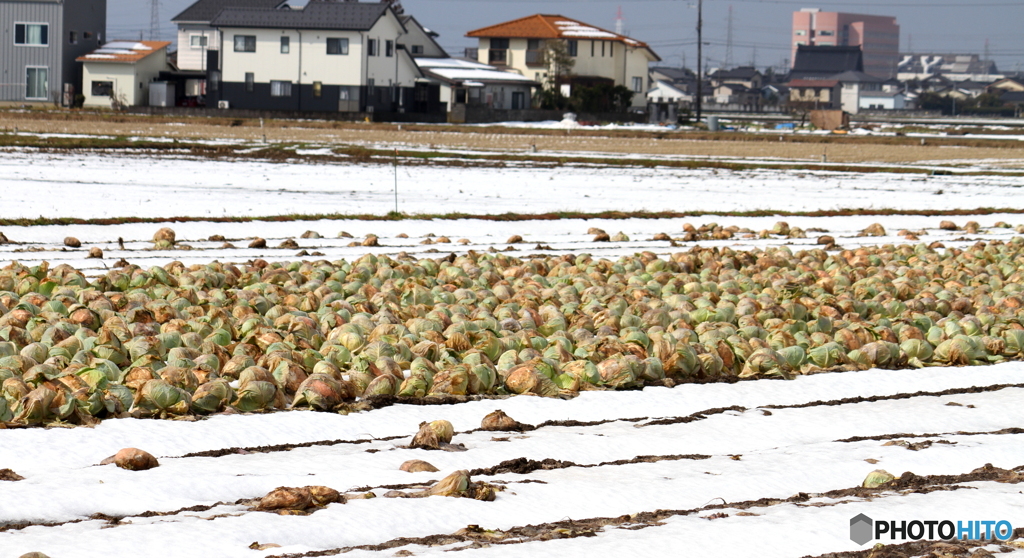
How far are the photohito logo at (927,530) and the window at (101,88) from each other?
58.1 meters

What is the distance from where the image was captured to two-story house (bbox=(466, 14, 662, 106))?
238 ft

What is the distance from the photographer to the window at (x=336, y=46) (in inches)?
2178

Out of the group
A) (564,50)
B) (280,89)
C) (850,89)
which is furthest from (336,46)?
(850,89)

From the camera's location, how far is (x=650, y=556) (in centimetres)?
339

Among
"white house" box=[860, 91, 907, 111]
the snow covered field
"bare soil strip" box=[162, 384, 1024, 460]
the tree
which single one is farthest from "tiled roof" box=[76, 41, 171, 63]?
"white house" box=[860, 91, 907, 111]

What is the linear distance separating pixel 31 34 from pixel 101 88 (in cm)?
406

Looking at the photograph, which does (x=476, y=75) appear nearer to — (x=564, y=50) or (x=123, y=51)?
(x=564, y=50)

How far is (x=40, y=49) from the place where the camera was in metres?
Result: 55.2

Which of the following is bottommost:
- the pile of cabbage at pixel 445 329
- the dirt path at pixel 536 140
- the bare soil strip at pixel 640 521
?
the bare soil strip at pixel 640 521

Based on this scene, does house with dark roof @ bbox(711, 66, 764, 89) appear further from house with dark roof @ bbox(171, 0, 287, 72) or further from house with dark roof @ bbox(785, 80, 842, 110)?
house with dark roof @ bbox(171, 0, 287, 72)

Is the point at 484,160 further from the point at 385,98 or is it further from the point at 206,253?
the point at 385,98

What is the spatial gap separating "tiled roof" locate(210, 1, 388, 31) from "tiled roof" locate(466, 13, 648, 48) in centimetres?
1972

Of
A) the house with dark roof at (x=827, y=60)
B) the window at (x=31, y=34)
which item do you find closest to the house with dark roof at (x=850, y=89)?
the house with dark roof at (x=827, y=60)

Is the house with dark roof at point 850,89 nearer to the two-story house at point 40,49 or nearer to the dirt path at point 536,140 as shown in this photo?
the dirt path at point 536,140
